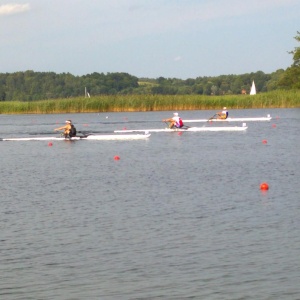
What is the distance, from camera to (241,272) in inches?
444

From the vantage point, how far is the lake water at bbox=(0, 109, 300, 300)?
1087 cm

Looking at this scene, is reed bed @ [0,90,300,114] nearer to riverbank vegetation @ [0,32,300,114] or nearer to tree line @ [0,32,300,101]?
riverbank vegetation @ [0,32,300,114]

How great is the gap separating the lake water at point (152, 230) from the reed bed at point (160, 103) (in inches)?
1406

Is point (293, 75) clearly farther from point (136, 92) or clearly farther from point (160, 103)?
point (136, 92)

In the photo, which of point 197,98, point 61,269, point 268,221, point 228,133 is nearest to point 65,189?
point 268,221

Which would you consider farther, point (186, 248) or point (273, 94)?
point (273, 94)

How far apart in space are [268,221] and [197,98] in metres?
47.8

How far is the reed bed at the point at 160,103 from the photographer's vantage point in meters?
62.4

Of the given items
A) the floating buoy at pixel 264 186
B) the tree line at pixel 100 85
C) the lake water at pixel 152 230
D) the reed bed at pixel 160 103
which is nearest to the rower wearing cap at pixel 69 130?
the lake water at pixel 152 230

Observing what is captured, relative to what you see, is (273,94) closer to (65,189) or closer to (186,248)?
(65,189)

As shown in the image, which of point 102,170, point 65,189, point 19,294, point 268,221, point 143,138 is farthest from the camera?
point 143,138

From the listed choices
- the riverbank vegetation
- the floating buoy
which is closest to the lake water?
the floating buoy

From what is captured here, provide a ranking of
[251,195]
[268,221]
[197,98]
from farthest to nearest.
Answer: [197,98], [251,195], [268,221]

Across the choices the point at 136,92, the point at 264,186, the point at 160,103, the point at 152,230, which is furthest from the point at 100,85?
the point at 152,230
